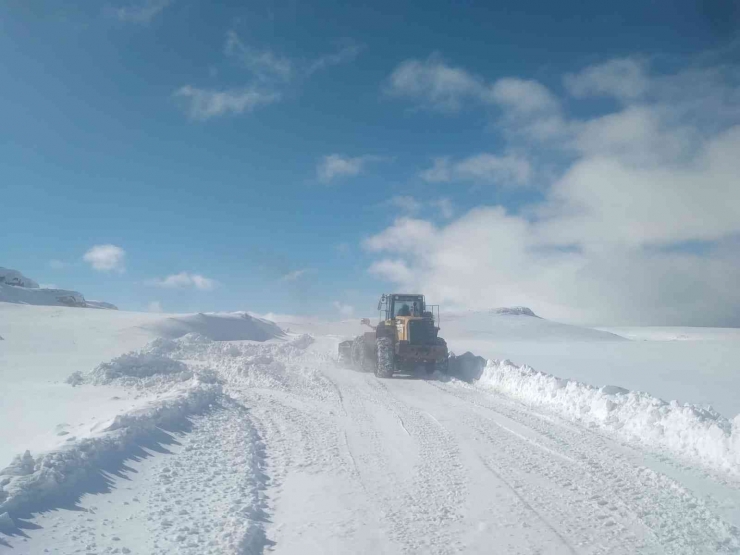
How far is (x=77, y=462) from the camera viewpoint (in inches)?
232

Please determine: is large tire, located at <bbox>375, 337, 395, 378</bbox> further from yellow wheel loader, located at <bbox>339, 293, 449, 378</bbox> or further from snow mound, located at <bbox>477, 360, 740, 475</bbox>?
snow mound, located at <bbox>477, 360, 740, 475</bbox>

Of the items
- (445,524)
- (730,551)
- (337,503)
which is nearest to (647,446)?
(730,551)

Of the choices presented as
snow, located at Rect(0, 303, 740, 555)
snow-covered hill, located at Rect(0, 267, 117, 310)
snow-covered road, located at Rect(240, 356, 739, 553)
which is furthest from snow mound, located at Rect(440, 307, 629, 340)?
snow-covered road, located at Rect(240, 356, 739, 553)

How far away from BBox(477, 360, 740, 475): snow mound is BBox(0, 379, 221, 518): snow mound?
811cm

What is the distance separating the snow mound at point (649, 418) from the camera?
7613 mm

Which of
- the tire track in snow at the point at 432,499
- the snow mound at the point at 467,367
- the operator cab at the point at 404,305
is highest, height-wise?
the operator cab at the point at 404,305

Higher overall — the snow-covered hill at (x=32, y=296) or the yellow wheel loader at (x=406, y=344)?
the snow-covered hill at (x=32, y=296)

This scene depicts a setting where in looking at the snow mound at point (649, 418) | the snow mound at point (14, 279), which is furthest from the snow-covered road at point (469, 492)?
the snow mound at point (14, 279)

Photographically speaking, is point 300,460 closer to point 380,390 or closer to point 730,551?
point 730,551

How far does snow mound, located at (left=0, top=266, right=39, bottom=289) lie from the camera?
7368 centimetres

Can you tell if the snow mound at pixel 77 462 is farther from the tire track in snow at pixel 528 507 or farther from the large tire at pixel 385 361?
the large tire at pixel 385 361

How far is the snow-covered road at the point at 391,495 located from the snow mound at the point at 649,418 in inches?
21.6

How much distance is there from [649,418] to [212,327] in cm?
4819

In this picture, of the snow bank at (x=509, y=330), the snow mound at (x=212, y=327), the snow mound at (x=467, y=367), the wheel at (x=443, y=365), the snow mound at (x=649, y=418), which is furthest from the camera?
the snow bank at (x=509, y=330)
